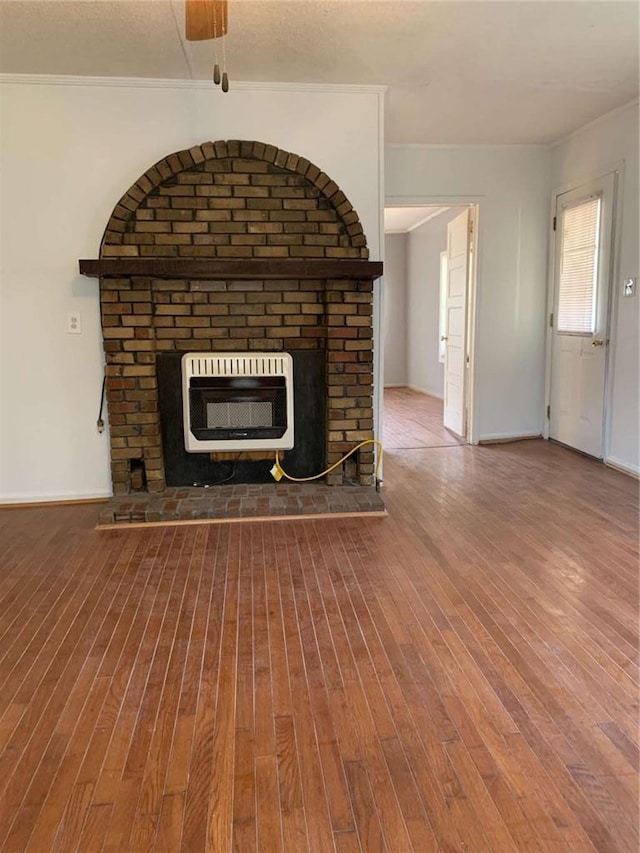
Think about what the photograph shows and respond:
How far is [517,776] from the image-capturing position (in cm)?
151

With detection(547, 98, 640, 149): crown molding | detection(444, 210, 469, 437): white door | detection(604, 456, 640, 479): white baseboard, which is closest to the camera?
detection(547, 98, 640, 149): crown molding

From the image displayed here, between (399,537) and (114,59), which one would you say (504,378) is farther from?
(114,59)

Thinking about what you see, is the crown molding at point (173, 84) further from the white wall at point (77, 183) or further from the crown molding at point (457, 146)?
the crown molding at point (457, 146)

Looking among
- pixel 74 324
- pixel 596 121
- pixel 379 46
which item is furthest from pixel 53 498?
pixel 596 121

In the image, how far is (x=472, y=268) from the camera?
5.11m

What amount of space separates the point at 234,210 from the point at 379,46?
1.16 m

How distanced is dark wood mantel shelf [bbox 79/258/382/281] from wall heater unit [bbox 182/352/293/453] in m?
0.48

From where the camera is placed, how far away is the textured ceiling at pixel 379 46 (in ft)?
8.72

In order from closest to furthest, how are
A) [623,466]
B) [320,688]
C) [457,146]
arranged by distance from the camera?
[320,688] → [623,466] → [457,146]

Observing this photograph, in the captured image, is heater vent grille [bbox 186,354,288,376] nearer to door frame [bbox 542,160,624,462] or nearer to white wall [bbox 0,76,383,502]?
white wall [bbox 0,76,383,502]

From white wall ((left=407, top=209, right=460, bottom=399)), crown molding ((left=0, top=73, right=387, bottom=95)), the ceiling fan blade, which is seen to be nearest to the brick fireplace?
crown molding ((left=0, top=73, right=387, bottom=95))

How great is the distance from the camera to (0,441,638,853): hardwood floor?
1395 mm

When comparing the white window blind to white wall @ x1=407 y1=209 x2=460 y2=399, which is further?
→ white wall @ x1=407 y1=209 x2=460 y2=399

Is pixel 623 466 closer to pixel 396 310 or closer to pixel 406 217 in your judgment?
pixel 406 217
